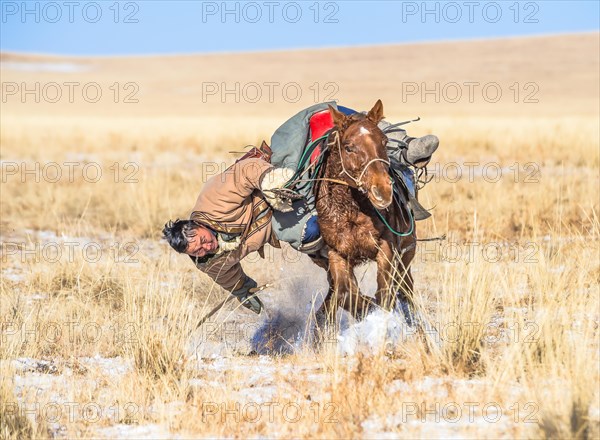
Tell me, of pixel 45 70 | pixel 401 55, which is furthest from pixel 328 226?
pixel 45 70

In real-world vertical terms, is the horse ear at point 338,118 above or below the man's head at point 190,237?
above

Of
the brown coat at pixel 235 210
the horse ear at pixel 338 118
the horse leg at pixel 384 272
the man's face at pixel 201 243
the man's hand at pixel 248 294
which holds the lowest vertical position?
the man's hand at pixel 248 294

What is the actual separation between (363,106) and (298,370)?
46.4 metres

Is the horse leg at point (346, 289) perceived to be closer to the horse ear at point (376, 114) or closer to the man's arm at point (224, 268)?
the man's arm at point (224, 268)

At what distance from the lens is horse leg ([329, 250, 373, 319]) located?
18.7ft

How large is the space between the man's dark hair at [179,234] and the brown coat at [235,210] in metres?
0.17

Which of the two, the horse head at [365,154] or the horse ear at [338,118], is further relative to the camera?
the horse ear at [338,118]

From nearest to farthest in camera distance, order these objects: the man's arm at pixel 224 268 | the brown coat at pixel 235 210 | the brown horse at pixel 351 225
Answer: the brown horse at pixel 351 225
the brown coat at pixel 235 210
the man's arm at pixel 224 268

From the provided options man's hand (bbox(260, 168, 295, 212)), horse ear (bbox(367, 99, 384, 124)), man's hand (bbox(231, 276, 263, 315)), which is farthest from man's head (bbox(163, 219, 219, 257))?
horse ear (bbox(367, 99, 384, 124))

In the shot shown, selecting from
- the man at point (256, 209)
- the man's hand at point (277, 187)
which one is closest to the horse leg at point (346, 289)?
the man at point (256, 209)

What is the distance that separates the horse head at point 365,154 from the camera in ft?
16.8

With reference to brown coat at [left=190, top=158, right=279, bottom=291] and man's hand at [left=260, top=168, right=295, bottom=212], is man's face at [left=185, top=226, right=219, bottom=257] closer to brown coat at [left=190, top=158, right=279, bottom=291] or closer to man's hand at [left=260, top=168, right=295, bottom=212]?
brown coat at [left=190, top=158, right=279, bottom=291]

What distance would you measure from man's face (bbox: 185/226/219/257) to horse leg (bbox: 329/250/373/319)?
2.80ft

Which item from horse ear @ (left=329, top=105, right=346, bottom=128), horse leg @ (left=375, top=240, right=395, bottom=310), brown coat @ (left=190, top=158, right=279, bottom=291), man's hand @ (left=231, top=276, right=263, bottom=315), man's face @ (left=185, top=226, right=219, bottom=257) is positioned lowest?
man's hand @ (left=231, top=276, right=263, bottom=315)
